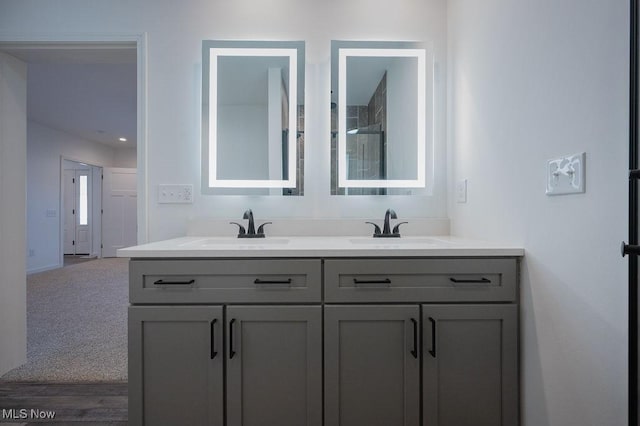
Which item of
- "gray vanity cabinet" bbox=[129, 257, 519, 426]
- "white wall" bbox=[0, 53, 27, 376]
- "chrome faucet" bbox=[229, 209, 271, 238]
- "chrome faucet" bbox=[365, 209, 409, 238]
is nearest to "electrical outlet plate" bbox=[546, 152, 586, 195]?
"gray vanity cabinet" bbox=[129, 257, 519, 426]

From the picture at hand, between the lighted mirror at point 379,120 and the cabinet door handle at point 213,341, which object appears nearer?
the cabinet door handle at point 213,341

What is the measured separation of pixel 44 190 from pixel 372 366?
6.58m

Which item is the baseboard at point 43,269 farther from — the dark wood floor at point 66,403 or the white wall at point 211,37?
the white wall at point 211,37

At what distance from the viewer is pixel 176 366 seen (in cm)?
114

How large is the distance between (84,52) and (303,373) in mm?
2148

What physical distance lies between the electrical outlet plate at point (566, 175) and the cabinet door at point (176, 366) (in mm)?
1240

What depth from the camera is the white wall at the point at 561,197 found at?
2.66 feet

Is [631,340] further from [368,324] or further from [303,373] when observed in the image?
[303,373]

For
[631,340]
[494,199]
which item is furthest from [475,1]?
[631,340]

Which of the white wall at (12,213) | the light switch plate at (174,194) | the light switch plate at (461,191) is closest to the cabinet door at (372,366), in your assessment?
the light switch plate at (461,191)

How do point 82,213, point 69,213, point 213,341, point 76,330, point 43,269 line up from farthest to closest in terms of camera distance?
point 82,213 → point 69,213 → point 43,269 → point 76,330 → point 213,341

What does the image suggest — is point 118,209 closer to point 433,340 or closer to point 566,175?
point 433,340

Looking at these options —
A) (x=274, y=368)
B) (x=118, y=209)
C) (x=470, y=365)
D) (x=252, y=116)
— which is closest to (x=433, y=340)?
(x=470, y=365)

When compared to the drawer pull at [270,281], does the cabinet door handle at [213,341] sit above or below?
below
